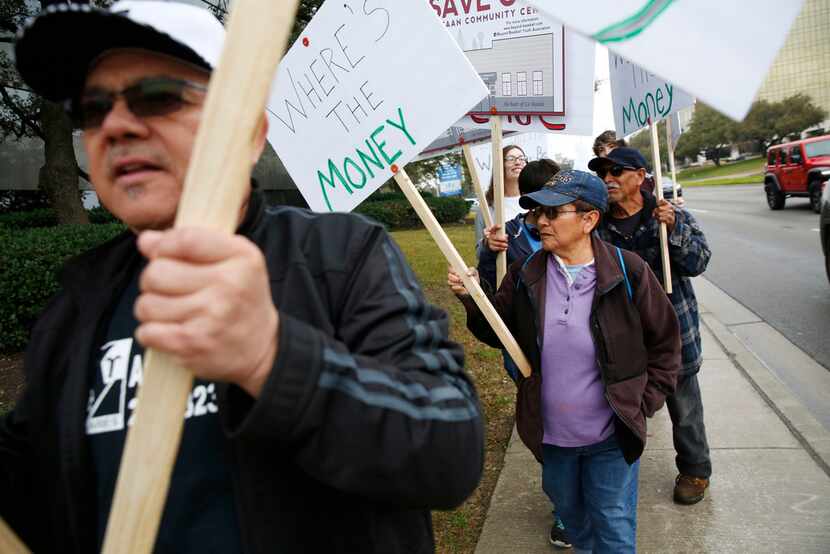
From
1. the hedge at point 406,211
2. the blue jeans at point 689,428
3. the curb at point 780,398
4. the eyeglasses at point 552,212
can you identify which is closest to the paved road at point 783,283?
the curb at point 780,398

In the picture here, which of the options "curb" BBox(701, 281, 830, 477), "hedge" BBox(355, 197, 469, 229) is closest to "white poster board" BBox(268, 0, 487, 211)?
"curb" BBox(701, 281, 830, 477)

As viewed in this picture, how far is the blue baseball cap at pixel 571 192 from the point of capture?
2.49 metres

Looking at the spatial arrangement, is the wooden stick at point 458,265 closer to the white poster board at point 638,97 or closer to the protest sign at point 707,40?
the protest sign at point 707,40

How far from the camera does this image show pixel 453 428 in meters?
0.90

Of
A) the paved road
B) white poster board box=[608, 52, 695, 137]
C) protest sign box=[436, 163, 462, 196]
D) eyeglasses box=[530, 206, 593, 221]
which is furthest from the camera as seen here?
protest sign box=[436, 163, 462, 196]

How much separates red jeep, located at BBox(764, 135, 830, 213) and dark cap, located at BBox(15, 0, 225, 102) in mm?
18830

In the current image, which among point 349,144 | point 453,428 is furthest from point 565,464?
point 453,428

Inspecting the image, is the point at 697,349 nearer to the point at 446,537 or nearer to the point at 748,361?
the point at 446,537

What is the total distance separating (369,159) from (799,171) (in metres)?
19.2

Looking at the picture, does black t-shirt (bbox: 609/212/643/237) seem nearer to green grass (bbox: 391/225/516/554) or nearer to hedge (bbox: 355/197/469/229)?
green grass (bbox: 391/225/516/554)

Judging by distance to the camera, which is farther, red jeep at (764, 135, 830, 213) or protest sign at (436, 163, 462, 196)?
protest sign at (436, 163, 462, 196)

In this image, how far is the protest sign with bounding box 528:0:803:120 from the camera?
2.91 feet

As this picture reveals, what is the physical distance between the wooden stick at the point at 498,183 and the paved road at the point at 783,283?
2.60 metres

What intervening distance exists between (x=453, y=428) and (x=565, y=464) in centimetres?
180
